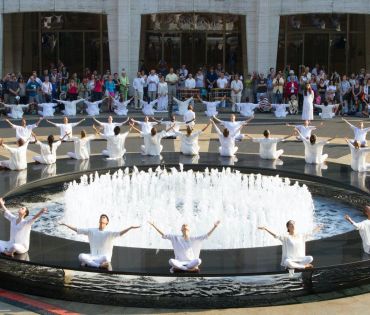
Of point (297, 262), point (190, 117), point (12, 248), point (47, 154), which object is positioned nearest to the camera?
point (297, 262)

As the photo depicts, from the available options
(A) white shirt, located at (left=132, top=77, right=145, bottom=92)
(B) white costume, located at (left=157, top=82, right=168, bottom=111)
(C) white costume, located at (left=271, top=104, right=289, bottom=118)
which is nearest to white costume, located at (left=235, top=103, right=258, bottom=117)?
(C) white costume, located at (left=271, top=104, right=289, bottom=118)

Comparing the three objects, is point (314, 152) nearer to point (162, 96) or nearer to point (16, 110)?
point (162, 96)

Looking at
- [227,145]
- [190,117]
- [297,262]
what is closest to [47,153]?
[227,145]

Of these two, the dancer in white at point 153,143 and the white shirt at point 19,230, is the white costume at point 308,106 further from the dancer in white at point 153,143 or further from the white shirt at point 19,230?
the white shirt at point 19,230

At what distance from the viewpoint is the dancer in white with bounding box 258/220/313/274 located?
41.3 feet

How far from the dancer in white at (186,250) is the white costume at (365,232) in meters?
2.73

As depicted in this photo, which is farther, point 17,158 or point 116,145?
point 116,145

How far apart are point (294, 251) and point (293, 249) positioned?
38mm

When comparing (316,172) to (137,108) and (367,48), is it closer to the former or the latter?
(137,108)

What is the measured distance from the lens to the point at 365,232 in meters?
13.5

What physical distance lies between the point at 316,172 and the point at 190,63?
76.6ft

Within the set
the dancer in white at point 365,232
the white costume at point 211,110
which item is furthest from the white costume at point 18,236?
the white costume at point 211,110

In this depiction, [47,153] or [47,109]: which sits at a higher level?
[47,109]

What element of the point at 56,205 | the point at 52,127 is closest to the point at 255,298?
the point at 56,205
